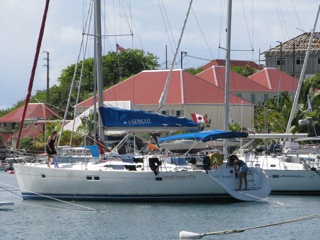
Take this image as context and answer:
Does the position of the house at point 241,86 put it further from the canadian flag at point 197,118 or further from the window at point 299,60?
the canadian flag at point 197,118

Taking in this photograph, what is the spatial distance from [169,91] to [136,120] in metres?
49.8

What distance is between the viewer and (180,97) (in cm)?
8825

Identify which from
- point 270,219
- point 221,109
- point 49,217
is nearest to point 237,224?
point 270,219

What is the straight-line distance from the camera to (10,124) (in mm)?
110875

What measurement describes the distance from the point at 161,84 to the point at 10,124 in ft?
84.2

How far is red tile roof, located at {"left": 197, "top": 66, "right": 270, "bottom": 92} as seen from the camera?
103 metres

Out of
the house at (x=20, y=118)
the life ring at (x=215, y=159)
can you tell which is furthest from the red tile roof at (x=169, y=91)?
the life ring at (x=215, y=159)

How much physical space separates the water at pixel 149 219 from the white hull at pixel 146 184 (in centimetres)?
34

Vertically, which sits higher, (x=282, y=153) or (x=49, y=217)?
(x=282, y=153)

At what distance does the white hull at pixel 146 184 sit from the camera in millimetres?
37344

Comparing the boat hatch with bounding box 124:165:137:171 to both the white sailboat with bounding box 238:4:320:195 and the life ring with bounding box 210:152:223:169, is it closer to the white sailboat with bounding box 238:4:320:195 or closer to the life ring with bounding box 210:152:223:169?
the life ring with bounding box 210:152:223:169

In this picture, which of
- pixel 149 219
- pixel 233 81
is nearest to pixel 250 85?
pixel 233 81

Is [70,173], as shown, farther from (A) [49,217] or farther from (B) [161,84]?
(B) [161,84]

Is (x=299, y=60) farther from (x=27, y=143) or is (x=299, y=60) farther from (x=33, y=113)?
(x=27, y=143)
